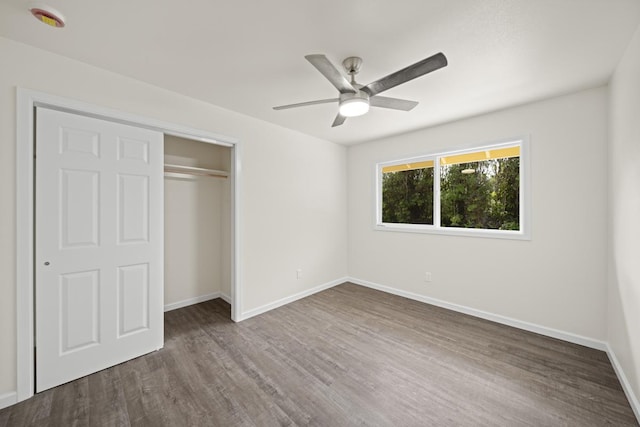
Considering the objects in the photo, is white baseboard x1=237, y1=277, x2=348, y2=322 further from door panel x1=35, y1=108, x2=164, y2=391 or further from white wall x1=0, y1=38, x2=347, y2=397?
door panel x1=35, y1=108, x2=164, y2=391

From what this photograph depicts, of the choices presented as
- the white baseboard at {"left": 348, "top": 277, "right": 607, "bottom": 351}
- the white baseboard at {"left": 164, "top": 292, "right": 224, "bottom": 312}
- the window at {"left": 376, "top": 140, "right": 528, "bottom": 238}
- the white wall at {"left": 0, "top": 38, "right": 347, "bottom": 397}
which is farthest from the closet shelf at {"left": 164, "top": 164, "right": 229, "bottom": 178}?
the white baseboard at {"left": 348, "top": 277, "right": 607, "bottom": 351}

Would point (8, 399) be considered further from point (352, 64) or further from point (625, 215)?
point (625, 215)

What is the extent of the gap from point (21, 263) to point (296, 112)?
2.69 m

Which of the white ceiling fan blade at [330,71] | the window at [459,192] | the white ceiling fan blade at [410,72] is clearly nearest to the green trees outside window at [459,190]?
the window at [459,192]

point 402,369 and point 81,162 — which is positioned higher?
point 81,162

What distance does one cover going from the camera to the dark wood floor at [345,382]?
1684 mm

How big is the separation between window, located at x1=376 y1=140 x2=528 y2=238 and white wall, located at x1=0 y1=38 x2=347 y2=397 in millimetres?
953

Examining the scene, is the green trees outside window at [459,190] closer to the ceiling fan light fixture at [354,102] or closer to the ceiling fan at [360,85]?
the ceiling fan at [360,85]

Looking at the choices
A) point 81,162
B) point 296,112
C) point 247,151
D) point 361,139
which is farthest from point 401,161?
point 81,162

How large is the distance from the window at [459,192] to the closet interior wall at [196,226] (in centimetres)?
257

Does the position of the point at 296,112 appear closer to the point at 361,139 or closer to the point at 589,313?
the point at 361,139

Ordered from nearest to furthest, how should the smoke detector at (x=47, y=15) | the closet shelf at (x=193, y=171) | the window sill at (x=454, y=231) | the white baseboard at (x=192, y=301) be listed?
1. the smoke detector at (x=47, y=15)
2. the window sill at (x=454, y=231)
3. the closet shelf at (x=193, y=171)
4. the white baseboard at (x=192, y=301)

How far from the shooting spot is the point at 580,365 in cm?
220

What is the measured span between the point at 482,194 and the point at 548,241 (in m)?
0.87
